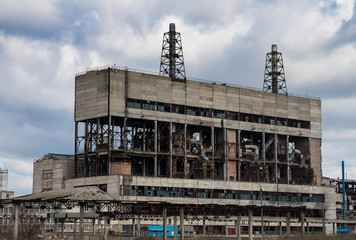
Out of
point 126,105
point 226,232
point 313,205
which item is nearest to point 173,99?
point 126,105

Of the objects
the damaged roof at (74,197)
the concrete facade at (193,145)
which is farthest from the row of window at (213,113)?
the damaged roof at (74,197)

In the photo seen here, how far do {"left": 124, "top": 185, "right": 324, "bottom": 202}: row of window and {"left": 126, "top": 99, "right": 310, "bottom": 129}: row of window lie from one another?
1813 cm

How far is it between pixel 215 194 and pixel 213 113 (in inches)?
779

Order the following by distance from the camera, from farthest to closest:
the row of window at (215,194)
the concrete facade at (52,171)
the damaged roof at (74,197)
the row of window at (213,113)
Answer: the concrete facade at (52,171) → the row of window at (213,113) → the row of window at (215,194) → the damaged roof at (74,197)

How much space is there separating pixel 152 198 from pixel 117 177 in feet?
31.2

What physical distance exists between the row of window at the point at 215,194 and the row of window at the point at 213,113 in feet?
59.5

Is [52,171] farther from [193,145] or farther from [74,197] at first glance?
[74,197]

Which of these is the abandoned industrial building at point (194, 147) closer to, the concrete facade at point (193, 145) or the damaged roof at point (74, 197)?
the concrete facade at point (193, 145)

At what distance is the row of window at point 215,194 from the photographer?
433 feet

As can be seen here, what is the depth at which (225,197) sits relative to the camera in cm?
14525

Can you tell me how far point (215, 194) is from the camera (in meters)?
144

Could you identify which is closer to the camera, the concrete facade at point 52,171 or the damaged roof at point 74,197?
the damaged roof at point 74,197

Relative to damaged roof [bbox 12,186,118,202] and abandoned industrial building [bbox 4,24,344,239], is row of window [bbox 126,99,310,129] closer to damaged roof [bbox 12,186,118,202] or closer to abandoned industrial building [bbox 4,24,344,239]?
abandoned industrial building [bbox 4,24,344,239]

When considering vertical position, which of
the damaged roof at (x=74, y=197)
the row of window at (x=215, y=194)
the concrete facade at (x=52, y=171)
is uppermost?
the concrete facade at (x=52, y=171)
